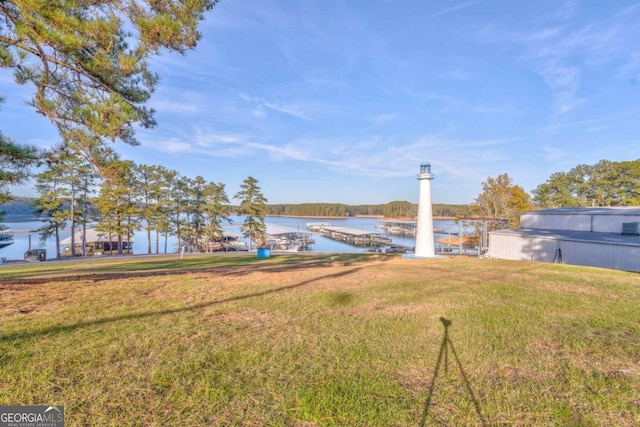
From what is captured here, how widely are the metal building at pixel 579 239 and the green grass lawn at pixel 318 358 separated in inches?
490

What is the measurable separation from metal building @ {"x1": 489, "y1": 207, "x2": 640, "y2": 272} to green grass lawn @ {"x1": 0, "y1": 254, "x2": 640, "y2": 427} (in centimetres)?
1244

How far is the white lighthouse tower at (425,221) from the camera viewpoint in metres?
18.2

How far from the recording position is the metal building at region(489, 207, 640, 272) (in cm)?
1409

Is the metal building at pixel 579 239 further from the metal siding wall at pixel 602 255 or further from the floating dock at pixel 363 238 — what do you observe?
the floating dock at pixel 363 238

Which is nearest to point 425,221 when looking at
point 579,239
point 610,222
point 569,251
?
Answer: point 569,251

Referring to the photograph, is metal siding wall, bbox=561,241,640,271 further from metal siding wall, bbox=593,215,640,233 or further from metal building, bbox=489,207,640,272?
metal siding wall, bbox=593,215,640,233

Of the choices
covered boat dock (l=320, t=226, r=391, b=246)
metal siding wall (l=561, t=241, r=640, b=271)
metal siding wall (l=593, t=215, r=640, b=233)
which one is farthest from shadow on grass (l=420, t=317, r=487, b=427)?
covered boat dock (l=320, t=226, r=391, b=246)

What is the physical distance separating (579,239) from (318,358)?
19.1 m

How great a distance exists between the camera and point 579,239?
51.7 feet

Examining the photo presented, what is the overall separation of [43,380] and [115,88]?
5152 millimetres

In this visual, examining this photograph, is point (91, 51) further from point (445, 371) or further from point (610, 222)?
point (610, 222)

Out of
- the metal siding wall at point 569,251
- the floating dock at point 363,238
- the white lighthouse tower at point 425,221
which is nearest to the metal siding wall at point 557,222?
the metal siding wall at point 569,251

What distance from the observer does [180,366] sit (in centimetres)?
267

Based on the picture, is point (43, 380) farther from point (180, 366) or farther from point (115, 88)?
point (115, 88)
